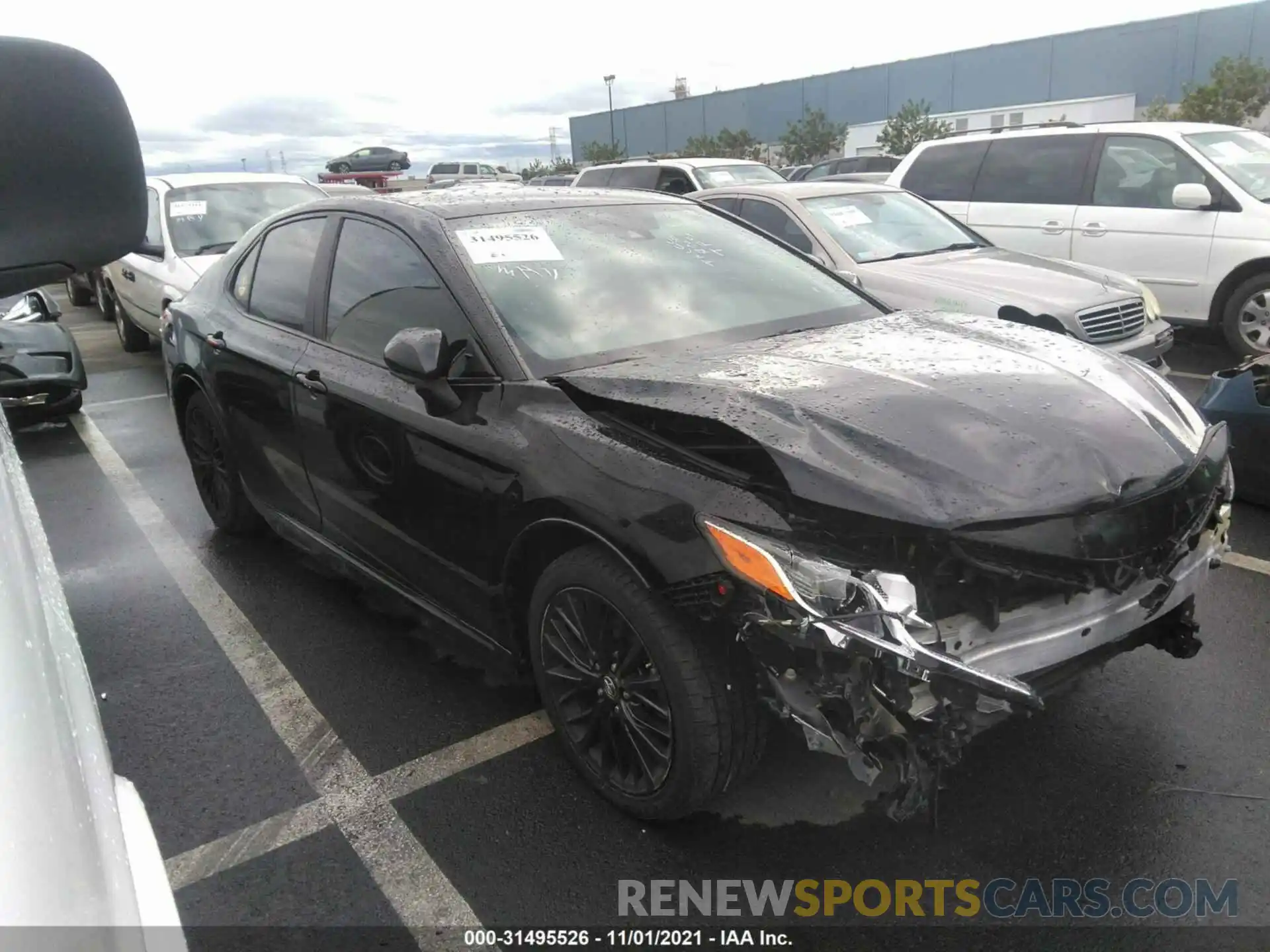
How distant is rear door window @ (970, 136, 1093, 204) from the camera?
8.27 m

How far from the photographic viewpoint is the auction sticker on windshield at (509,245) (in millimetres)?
3129

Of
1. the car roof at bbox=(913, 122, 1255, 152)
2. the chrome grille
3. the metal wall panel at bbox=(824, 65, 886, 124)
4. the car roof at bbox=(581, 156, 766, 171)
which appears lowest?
the chrome grille

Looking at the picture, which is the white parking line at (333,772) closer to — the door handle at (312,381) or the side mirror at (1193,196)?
the door handle at (312,381)

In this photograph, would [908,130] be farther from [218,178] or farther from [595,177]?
[218,178]

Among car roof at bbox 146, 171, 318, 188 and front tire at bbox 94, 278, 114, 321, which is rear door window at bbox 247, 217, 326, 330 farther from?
front tire at bbox 94, 278, 114, 321

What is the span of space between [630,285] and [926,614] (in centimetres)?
162

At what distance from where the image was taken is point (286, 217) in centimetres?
411

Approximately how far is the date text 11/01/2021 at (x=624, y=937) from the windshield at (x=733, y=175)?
366 inches

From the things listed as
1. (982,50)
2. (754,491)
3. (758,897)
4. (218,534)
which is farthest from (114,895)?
(982,50)

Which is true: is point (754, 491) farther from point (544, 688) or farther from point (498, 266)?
point (498, 266)

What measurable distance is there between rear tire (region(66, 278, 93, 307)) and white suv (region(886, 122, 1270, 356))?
1206cm

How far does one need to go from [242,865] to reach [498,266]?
1.95m

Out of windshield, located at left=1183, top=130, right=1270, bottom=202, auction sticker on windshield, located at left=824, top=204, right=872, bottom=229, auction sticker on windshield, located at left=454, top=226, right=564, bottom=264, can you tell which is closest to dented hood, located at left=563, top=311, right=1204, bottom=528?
auction sticker on windshield, located at left=454, top=226, right=564, bottom=264

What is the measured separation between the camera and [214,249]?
808cm
